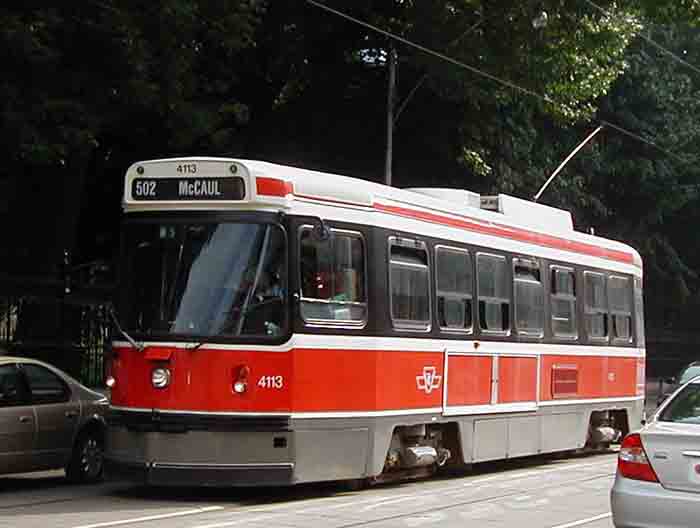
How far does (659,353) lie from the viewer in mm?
53188

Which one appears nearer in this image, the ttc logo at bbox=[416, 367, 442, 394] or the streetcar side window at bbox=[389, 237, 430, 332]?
the streetcar side window at bbox=[389, 237, 430, 332]

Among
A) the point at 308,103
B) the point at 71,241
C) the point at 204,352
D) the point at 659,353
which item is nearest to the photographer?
the point at 204,352

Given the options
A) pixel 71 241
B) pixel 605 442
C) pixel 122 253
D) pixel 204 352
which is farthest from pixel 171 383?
pixel 71 241

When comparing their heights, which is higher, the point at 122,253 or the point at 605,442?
the point at 122,253

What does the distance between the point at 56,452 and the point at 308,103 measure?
578 inches

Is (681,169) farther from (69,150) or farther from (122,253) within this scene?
(122,253)

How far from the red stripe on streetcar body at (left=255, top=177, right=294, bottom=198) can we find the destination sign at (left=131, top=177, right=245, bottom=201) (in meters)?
0.17

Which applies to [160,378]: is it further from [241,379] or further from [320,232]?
[320,232]

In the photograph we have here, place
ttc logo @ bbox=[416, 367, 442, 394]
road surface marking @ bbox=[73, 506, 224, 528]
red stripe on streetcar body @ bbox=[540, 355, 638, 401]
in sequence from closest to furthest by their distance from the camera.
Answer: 1. road surface marking @ bbox=[73, 506, 224, 528]
2. ttc logo @ bbox=[416, 367, 442, 394]
3. red stripe on streetcar body @ bbox=[540, 355, 638, 401]

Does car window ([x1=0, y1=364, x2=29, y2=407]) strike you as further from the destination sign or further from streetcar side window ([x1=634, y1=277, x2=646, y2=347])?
streetcar side window ([x1=634, y1=277, x2=646, y2=347])

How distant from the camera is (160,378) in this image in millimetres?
13742

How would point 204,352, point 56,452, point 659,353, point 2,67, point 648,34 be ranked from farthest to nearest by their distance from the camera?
point 659,353
point 648,34
point 2,67
point 56,452
point 204,352

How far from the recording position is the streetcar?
1362 cm

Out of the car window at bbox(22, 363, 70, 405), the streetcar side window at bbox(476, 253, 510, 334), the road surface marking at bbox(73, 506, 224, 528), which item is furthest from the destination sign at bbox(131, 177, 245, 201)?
the streetcar side window at bbox(476, 253, 510, 334)
